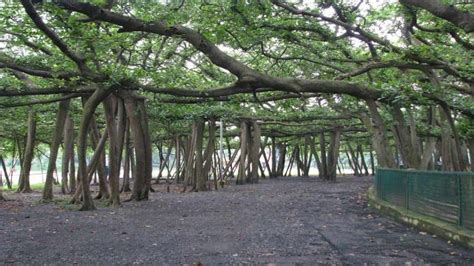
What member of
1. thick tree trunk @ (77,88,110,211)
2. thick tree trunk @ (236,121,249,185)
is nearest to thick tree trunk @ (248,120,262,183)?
thick tree trunk @ (236,121,249,185)

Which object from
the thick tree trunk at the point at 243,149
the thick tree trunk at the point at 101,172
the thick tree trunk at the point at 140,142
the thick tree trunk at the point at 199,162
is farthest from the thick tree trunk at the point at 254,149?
the thick tree trunk at the point at 140,142

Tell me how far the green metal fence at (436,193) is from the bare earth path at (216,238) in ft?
1.60

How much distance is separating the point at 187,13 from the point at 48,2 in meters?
5.20

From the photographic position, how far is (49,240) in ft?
24.7

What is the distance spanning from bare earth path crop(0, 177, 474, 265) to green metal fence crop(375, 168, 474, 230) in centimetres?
49

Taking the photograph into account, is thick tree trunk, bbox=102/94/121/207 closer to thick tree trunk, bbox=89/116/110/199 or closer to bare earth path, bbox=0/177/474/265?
thick tree trunk, bbox=89/116/110/199

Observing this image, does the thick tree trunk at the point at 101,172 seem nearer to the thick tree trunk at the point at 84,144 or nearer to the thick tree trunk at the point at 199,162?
the thick tree trunk at the point at 84,144

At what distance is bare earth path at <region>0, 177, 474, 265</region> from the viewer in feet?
20.0

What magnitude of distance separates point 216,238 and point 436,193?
3.63 meters

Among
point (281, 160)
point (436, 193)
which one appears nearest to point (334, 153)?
point (281, 160)

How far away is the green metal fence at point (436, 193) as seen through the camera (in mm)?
7262

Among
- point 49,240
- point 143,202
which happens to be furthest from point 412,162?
point 49,240

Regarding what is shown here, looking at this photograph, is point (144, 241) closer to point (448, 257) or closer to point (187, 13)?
point (448, 257)

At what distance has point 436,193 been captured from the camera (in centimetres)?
827
